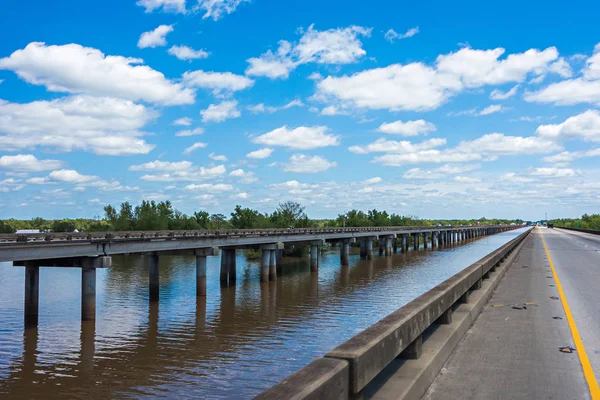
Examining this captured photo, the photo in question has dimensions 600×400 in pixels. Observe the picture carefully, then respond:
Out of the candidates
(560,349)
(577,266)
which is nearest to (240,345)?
(560,349)

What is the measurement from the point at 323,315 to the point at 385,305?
4.18m

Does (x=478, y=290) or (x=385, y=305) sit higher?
(x=478, y=290)

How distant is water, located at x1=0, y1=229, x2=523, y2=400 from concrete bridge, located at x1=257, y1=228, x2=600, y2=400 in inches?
229

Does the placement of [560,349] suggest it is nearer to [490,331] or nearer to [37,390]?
[490,331]

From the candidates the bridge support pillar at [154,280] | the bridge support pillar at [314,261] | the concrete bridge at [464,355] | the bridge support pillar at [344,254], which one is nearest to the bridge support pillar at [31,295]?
the bridge support pillar at [154,280]

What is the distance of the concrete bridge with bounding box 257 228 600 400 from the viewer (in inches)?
168

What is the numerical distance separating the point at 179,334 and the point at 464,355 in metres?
14.6

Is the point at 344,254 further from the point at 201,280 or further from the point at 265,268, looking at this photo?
the point at 201,280

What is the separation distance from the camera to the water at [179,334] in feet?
45.4

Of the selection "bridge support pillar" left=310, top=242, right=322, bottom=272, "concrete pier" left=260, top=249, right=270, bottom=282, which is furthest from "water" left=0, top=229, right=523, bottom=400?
"bridge support pillar" left=310, top=242, right=322, bottom=272

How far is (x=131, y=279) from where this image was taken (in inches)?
1606

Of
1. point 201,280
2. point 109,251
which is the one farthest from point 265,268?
point 109,251

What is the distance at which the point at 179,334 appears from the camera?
803 inches

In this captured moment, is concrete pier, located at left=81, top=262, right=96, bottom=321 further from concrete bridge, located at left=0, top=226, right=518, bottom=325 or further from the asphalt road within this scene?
the asphalt road
